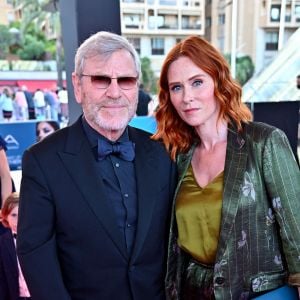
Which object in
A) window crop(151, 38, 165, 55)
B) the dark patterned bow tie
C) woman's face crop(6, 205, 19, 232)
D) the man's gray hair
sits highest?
window crop(151, 38, 165, 55)

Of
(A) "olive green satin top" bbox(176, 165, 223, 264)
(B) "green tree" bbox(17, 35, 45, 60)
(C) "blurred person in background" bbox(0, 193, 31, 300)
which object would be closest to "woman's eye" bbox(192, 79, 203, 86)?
(A) "olive green satin top" bbox(176, 165, 223, 264)

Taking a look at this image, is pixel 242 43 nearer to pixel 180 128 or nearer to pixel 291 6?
pixel 291 6

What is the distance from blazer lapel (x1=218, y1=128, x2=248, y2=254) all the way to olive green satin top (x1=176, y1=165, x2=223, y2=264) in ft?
0.12

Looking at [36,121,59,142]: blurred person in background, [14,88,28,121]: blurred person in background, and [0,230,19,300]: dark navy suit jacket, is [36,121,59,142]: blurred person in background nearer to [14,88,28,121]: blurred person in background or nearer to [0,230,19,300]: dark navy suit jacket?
[14,88,28,121]: blurred person in background

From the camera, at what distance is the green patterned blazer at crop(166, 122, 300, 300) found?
1231 mm

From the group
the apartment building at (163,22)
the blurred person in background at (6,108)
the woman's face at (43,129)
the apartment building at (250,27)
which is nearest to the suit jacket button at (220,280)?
the woman's face at (43,129)

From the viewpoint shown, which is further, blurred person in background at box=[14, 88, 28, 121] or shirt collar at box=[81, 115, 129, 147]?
blurred person in background at box=[14, 88, 28, 121]

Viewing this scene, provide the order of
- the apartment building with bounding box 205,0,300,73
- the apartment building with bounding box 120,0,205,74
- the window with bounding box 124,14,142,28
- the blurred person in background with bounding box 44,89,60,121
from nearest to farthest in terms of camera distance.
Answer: the blurred person in background with bounding box 44,89,60,121
the apartment building with bounding box 205,0,300,73
the window with bounding box 124,14,142,28
the apartment building with bounding box 120,0,205,74

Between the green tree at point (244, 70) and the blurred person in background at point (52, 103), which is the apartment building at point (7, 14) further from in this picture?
the green tree at point (244, 70)

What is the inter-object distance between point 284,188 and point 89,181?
2.15 ft

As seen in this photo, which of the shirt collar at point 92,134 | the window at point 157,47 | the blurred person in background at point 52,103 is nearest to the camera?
the shirt collar at point 92,134

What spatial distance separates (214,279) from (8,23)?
56.8ft

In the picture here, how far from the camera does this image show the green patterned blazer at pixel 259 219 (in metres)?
1.23

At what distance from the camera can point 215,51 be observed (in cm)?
138
